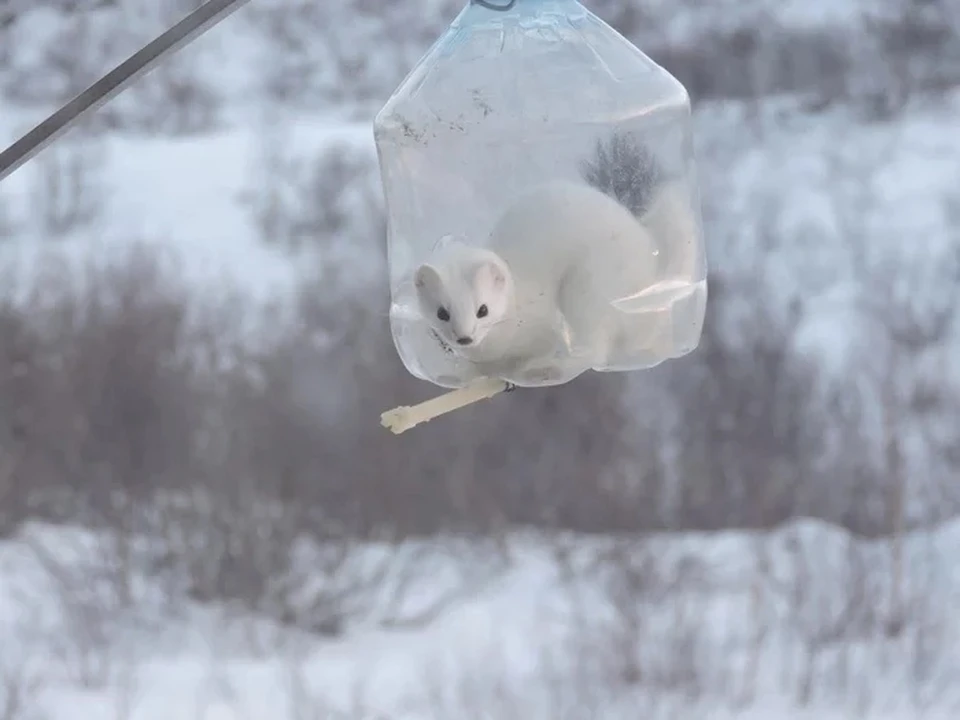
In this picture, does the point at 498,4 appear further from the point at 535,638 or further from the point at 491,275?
the point at 535,638

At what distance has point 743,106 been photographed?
211 cm

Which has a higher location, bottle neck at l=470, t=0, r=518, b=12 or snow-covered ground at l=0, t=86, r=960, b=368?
bottle neck at l=470, t=0, r=518, b=12

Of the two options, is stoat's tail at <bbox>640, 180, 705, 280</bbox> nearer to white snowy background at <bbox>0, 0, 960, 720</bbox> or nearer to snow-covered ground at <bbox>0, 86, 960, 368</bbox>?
white snowy background at <bbox>0, 0, 960, 720</bbox>

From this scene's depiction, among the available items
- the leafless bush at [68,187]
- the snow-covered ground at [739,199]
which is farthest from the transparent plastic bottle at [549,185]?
the leafless bush at [68,187]

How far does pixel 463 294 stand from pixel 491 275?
0.07 ft

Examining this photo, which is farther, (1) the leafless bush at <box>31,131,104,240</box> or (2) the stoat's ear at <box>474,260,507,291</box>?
(1) the leafless bush at <box>31,131,104,240</box>

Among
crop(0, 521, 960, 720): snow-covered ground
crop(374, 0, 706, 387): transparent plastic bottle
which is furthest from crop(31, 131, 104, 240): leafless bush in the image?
crop(374, 0, 706, 387): transparent plastic bottle

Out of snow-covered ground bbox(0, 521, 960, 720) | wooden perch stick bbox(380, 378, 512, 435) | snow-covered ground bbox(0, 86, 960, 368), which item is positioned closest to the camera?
wooden perch stick bbox(380, 378, 512, 435)

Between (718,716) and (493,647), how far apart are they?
316 millimetres

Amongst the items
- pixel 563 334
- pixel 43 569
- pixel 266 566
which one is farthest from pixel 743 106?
pixel 563 334

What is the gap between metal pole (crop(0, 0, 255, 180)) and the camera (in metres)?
0.60

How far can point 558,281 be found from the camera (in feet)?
2.07

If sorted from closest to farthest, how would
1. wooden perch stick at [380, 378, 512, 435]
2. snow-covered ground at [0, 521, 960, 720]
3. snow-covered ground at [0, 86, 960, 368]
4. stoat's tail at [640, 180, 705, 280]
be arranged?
Answer: wooden perch stick at [380, 378, 512, 435] → stoat's tail at [640, 180, 705, 280] → snow-covered ground at [0, 521, 960, 720] → snow-covered ground at [0, 86, 960, 368]

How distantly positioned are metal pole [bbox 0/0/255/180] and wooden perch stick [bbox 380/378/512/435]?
0.20 metres
